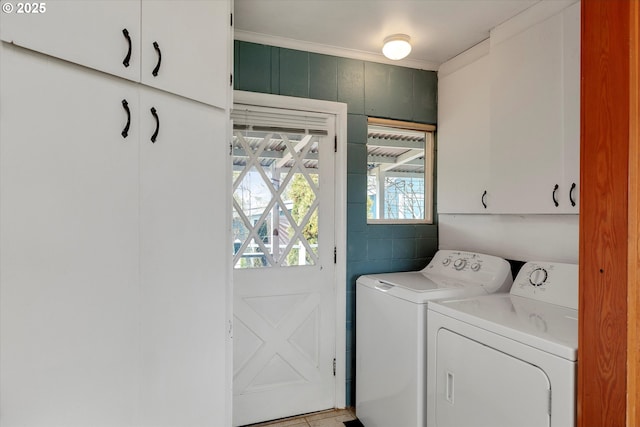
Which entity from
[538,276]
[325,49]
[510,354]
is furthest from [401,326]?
[325,49]

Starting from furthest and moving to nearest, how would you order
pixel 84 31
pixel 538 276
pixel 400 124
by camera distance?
1. pixel 400 124
2. pixel 538 276
3. pixel 84 31

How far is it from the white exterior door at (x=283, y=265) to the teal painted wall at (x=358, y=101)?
15cm

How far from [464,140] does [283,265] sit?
151 centimetres

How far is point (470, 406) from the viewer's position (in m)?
1.49

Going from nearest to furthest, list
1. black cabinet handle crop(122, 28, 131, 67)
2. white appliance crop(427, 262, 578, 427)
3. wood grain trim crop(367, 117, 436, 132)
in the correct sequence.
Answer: black cabinet handle crop(122, 28, 131, 67) < white appliance crop(427, 262, 578, 427) < wood grain trim crop(367, 117, 436, 132)

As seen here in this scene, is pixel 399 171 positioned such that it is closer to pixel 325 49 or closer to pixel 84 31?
pixel 325 49

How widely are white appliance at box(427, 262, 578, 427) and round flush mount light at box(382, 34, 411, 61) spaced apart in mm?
1448

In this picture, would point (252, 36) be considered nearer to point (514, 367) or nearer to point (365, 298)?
point (365, 298)

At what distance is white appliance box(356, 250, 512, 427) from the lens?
71.2 inches

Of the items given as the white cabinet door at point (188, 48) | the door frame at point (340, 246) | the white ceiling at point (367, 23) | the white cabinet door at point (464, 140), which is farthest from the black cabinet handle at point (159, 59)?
the white cabinet door at point (464, 140)

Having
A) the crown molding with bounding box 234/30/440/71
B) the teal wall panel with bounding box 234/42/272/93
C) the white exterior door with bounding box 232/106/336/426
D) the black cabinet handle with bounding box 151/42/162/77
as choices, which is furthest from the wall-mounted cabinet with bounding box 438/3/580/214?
the black cabinet handle with bounding box 151/42/162/77

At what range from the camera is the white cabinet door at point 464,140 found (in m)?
2.30

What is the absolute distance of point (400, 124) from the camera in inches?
104

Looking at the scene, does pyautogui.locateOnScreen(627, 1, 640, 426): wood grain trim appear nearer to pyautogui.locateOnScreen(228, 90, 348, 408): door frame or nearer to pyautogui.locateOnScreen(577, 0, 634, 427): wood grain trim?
pyautogui.locateOnScreen(577, 0, 634, 427): wood grain trim
